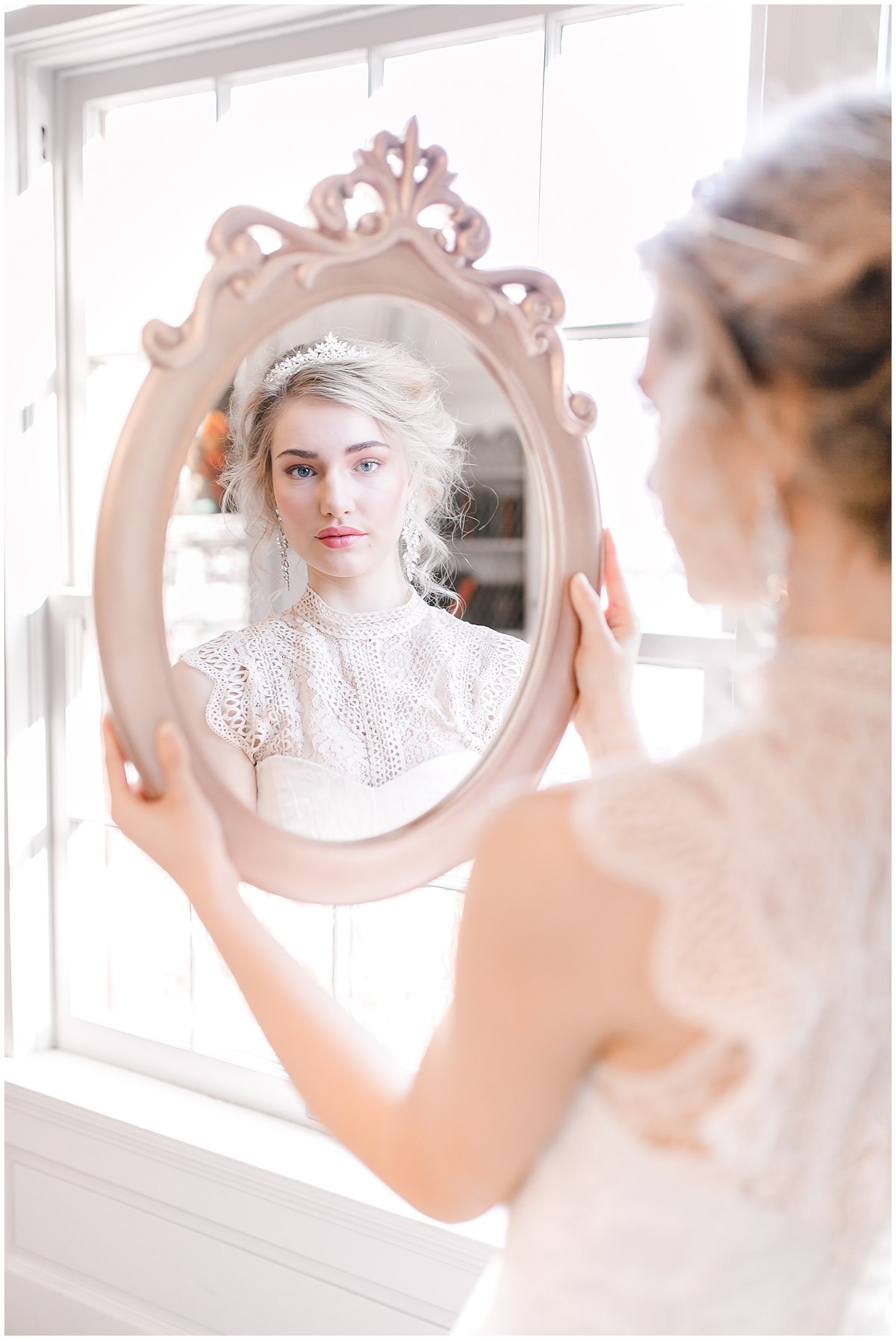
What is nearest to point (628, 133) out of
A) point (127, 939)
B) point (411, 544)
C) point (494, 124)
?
point (494, 124)

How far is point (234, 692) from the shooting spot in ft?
2.85

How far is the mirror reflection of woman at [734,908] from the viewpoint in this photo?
1.78 ft

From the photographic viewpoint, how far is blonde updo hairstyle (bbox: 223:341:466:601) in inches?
33.5

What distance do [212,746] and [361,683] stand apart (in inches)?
5.5

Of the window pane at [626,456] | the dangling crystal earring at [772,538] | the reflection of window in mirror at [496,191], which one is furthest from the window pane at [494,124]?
the dangling crystal earring at [772,538]

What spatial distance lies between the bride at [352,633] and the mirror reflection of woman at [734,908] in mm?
292

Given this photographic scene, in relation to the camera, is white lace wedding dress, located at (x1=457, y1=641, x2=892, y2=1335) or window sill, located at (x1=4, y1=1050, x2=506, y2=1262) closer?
white lace wedding dress, located at (x1=457, y1=641, x2=892, y2=1335)

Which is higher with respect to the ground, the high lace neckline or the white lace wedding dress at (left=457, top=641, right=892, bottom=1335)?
the high lace neckline

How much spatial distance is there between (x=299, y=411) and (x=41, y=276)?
1.04 metres

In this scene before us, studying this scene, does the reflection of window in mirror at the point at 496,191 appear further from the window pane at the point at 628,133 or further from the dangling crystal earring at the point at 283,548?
the dangling crystal earring at the point at 283,548

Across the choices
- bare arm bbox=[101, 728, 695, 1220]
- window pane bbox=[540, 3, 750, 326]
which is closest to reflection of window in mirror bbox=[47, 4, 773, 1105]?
window pane bbox=[540, 3, 750, 326]

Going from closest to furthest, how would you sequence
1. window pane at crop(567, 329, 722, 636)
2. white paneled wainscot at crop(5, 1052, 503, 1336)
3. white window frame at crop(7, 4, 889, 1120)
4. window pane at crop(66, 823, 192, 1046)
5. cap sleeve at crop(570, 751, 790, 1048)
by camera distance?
cap sleeve at crop(570, 751, 790, 1048), window pane at crop(567, 329, 722, 636), white window frame at crop(7, 4, 889, 1120), window pane at crop(66, 823, 192, 1046), white paneled wainscot at crop(5, 1052, 503, 1336)

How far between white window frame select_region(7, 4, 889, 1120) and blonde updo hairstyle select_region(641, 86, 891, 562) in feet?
1.93

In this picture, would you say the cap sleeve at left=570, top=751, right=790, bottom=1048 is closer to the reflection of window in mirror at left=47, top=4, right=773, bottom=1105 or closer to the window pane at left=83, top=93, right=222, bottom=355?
the reflection of window in mirror at left=47, top=4, right=773, bottom=1105
